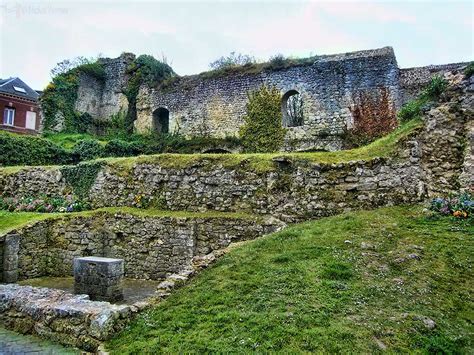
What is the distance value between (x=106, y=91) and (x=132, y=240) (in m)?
21.0

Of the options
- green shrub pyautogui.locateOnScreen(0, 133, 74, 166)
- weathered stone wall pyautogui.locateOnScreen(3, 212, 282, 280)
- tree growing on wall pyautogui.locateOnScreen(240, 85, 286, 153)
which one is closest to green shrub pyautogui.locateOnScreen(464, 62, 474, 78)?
weathered stone wall pyautogui.locateOnScreen(3, 212, 282, 280)

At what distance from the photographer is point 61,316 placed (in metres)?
6.00

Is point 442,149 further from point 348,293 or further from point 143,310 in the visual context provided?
point 143,310

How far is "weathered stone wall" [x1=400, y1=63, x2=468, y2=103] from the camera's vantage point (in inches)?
748

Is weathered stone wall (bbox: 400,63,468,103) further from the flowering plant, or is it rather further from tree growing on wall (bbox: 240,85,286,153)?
the flowering plant

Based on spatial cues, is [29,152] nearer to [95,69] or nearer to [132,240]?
[95,69]

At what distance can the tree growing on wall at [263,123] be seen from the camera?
2053 centimetres

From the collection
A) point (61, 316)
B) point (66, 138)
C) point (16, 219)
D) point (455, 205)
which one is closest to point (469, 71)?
point (455, 205)

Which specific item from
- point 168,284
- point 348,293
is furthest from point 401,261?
point 168,284

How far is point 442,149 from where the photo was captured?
354 inches

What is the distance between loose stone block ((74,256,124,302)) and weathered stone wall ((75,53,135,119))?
21.0 metres

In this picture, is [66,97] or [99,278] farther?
[66,97]

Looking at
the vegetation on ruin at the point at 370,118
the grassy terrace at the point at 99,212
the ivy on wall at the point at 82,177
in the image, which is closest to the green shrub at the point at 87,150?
the ivy on wall at the point at 82,177

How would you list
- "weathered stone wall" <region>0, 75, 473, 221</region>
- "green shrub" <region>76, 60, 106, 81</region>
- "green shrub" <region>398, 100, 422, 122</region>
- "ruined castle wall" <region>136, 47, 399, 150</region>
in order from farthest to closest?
"green shrub" <region>76, 60, 106, 81</region> → "ruined castle wall" <region>136, 47, 399, 150</region> → "green shrub" <region>398, 100, 422, 122</region> → "weathered stone wall" <region>0, 75, 473, 221</region>
